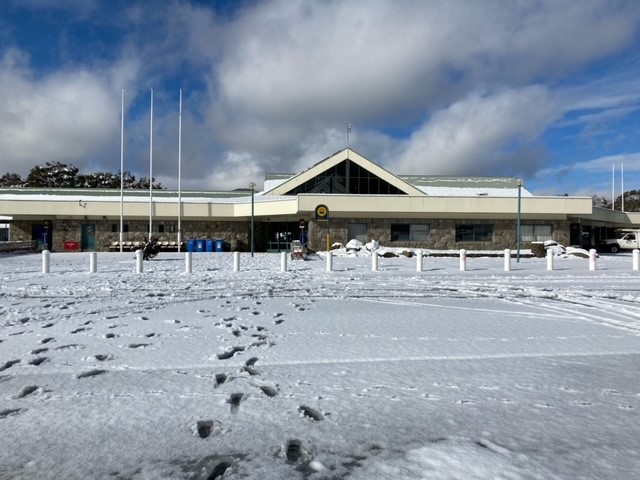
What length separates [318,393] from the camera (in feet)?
14.1

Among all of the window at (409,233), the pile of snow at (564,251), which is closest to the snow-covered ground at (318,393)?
the pile of snow at (564,251)

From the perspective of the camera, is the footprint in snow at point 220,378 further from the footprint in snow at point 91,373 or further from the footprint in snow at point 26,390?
the footprint in snow at point 26,390

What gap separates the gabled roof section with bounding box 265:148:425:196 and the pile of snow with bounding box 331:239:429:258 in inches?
228

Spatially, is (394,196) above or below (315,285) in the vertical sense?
above

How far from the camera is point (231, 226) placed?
39406mm

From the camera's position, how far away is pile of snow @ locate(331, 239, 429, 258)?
1184 inches

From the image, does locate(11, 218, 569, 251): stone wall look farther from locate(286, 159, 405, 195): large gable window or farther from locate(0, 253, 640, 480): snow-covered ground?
locate(0, 253, 640, 480): snow-covered ground

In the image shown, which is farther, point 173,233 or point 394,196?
point 173,233

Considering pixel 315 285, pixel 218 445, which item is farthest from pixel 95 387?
pixel 315 285

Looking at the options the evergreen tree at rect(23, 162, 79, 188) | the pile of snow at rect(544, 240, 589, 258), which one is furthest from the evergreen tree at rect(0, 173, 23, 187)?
the pile of snow at rect(544, 240, 589, 258)

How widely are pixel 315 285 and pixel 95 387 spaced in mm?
9886

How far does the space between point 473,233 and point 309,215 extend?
42.8ft

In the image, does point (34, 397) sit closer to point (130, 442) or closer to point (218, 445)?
point (130, 442)

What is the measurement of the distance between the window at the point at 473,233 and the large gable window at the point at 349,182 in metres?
5.62
